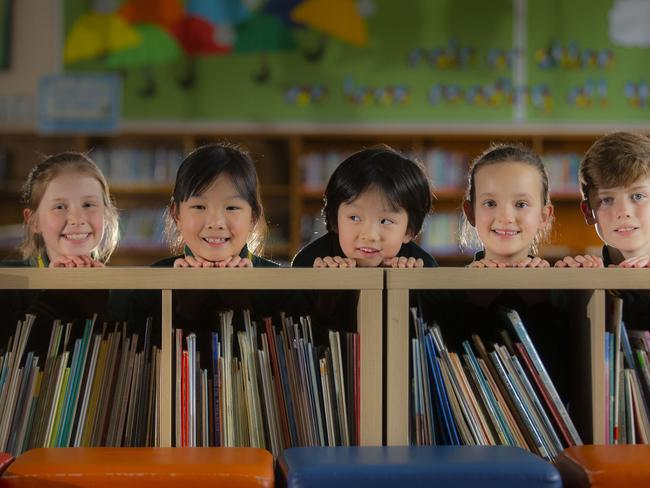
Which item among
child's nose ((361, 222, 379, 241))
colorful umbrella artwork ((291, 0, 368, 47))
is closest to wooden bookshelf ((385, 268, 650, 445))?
child's nose ((361, 222, 379, 241))

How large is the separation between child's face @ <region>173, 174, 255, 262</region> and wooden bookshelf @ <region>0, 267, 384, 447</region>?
599 millimetres

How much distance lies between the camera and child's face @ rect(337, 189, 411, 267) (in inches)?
90.2

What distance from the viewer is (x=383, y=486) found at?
138cm

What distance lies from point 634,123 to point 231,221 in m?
4.50

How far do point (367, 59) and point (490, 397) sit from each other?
15.4 ft

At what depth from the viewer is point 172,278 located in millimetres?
1678

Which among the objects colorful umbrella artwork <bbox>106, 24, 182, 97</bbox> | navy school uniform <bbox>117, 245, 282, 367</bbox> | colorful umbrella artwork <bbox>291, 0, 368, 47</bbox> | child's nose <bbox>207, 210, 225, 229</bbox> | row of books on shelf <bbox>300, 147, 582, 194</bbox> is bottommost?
navy school uniform <bbox>117, 245, 282, 367</bbox>

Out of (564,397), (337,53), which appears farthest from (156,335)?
(337,53)

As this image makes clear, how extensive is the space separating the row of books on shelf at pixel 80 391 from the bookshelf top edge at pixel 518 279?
52 centimetres

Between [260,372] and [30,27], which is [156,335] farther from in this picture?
[30,27]

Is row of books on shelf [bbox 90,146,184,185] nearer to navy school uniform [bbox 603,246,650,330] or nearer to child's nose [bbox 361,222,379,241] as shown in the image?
child's nose [bbox 361,222,379,241]

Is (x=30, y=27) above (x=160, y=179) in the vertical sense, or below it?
above

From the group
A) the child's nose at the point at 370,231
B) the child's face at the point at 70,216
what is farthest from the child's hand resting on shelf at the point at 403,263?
the child's face at the point at 70,216

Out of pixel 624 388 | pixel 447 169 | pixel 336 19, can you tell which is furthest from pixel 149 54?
pixel 624 388
